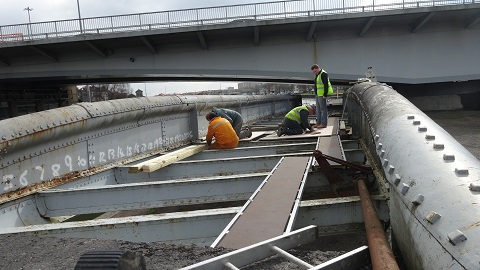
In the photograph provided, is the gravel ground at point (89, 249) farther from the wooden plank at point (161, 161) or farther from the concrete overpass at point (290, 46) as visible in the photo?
the concrete overpass at point (290, 46)

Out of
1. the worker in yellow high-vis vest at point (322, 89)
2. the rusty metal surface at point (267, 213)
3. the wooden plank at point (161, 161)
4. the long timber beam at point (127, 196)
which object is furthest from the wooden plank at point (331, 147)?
the worker in yellow high-vis vest at point (322, 89)

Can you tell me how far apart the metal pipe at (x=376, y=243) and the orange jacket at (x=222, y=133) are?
414 cm

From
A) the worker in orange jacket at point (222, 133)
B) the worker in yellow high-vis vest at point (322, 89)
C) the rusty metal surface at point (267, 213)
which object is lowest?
the rusty metal surface at point (267, 213)

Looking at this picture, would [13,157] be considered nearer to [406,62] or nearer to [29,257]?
[29,257]

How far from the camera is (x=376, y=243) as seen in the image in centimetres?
223

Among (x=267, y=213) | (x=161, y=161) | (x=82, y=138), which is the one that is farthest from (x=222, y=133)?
(x=267, y=213)

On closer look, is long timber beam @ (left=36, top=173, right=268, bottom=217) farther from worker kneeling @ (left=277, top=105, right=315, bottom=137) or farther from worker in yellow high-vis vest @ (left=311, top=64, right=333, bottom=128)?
worker in yellow high-vis vest @ (left=311, top=64, right=333, bottom=128)

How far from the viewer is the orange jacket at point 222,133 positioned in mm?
7008

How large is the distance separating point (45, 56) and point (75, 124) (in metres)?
19.5

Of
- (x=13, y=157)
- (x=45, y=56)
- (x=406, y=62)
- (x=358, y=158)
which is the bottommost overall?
(x=358, y=158)

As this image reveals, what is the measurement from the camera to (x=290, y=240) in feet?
7.39

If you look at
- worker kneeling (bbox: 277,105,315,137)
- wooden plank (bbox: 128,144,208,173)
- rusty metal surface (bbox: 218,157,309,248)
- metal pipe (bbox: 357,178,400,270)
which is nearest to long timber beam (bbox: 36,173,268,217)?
rusty metal surface (bbox: 218,157,309,248)

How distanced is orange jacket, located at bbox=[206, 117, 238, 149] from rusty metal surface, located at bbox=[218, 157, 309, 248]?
306 cm

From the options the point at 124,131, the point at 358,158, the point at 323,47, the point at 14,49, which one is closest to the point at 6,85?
the point at 14,49
